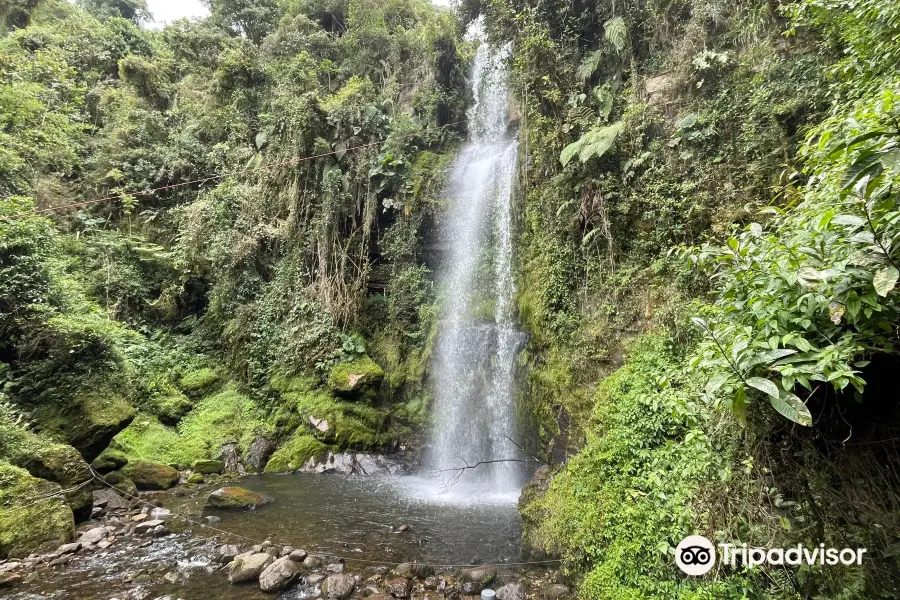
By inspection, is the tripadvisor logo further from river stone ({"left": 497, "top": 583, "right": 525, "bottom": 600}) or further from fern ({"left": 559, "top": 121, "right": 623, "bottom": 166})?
fern ({"left": 559, "top": 121, "right": 623, "bottom": 166})

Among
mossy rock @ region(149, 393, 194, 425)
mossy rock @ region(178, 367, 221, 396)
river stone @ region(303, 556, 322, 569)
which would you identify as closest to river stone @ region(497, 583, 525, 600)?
river stone @ region(303, 556, 322, 569)

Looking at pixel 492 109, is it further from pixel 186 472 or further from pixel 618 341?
pixel 186 472

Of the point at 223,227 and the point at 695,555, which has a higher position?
the point at 223,227

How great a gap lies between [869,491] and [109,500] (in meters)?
9.83

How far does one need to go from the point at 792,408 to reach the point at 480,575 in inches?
166

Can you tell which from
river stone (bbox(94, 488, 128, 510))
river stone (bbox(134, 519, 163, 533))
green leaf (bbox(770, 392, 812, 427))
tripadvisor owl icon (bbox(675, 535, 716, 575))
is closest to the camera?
green leaf (bbox(770, 392, 812, 427))

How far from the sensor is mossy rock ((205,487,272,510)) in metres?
7.11

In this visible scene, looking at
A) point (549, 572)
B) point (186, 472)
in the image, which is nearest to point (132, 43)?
point (186, 472)

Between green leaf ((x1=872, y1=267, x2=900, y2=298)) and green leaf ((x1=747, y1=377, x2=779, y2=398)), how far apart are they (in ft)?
1.85

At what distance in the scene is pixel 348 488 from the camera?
874 cm

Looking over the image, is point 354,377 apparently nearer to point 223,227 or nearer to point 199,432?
point 199,432

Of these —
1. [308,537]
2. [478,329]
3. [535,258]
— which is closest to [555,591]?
[308,537]

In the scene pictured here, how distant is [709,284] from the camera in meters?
Result: 5.04

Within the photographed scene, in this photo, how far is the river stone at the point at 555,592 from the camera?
411cm
